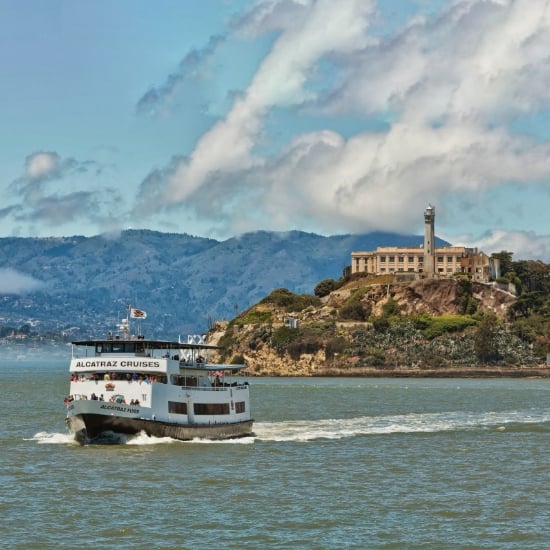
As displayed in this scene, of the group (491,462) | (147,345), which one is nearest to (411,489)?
(491,462)

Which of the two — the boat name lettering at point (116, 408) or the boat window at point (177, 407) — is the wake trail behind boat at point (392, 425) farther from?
the boat name lettering at point (116, 408)

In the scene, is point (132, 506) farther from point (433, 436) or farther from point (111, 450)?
point (433, 436)

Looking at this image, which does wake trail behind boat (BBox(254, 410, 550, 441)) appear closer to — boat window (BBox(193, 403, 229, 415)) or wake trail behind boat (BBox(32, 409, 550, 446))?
wake trail behind boat (BBox(32, 409, 550, 446))

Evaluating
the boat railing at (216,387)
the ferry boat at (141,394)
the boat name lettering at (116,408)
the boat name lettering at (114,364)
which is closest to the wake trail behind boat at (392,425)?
the boat railing at (216,387)

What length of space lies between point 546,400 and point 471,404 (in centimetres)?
1294

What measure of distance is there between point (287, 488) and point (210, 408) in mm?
20292

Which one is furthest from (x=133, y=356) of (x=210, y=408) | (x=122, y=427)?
(x=210, y=408)

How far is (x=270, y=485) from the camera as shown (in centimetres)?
5303

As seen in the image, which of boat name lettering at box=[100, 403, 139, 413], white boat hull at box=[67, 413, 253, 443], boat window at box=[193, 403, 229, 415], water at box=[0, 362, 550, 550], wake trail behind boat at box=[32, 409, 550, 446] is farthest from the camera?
boat window at box=[193, 403, 229, 415]

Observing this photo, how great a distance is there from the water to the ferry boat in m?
1.21

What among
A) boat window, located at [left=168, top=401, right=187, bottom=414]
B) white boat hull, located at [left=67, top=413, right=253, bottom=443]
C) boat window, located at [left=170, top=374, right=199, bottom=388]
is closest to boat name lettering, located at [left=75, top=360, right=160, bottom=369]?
boat window, located at [left=170, top=374, right=199, bottom=388]

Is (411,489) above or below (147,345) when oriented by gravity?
below

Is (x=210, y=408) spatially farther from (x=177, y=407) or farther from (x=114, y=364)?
(x=114, y=364)

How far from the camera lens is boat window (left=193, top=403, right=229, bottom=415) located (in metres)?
70.3
